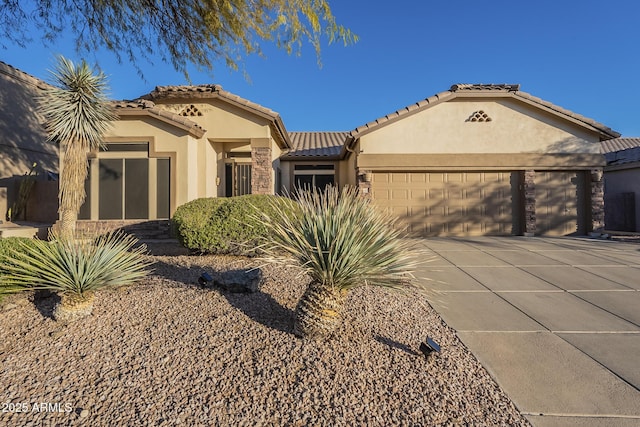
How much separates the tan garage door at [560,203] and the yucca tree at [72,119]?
47.0 feet

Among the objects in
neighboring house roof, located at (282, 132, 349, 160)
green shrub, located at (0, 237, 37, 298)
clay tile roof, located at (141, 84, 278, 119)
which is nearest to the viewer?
green shrub, located at (0, 237, 37, 298)

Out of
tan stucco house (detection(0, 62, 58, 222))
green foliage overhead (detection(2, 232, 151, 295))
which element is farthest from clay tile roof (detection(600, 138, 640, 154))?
tan stucco house (detection(0, 62, 58, 222))

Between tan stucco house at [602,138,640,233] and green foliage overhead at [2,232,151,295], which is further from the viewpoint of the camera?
tan stucco house at [602,138,640,233]

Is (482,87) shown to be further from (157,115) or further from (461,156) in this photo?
(157,115)

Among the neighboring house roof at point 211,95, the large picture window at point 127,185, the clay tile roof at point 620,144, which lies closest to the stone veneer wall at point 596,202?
the clay tile roof at point 620,144

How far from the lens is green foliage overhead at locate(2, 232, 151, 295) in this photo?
3791 millimetres

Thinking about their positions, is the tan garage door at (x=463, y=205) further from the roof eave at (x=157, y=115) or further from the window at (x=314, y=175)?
the roof eave at (x=157, y=115)

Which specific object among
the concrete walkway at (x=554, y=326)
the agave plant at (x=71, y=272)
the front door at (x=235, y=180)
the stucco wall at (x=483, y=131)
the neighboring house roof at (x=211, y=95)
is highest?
the neighboring house roof at (x=211, y=95)

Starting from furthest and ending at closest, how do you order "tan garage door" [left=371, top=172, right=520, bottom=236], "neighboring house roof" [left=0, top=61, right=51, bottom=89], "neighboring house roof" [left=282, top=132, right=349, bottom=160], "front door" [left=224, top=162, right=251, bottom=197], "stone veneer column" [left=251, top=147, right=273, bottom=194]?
"neighboring house roof" [left=282, top=132, right=349, bottom=160], "neighboring house roof" [left=0, top=61, right=51, bottom=89], "front door" [left=224, top=162, right=251, bottom=197], "tan garage door" [left=371, top=172, right=520, bottom=236], "stone veneer column" [left=251, top=147, right=273, bottom=194]

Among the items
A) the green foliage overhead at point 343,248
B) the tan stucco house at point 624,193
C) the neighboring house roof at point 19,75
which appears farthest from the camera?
the neighboring house roof at point 19,75

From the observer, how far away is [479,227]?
12.0m

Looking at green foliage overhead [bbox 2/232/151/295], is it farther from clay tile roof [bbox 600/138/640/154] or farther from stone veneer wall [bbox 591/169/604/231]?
clay tile roof [bbox 600/138/640/154]

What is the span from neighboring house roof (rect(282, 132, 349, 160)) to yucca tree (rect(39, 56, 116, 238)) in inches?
307

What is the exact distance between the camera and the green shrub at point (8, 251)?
399 cm
